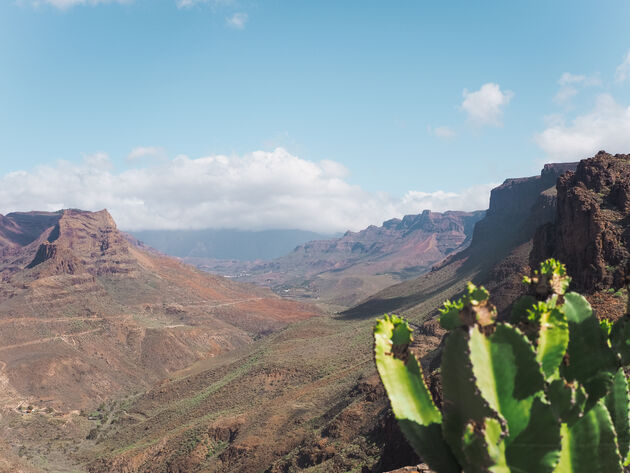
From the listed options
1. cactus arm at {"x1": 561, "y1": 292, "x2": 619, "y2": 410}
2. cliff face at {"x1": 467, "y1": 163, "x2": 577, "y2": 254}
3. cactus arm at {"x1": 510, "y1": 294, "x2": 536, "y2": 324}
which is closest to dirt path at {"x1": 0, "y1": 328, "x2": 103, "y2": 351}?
cliff face at {"x1": 467, "y1": 163, "x2": 577, "y2": 254}

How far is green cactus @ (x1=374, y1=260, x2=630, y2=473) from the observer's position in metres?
3.85

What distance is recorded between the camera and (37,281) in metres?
87.9

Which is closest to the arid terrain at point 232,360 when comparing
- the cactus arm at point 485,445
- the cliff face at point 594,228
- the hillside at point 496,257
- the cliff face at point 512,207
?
the cliff face at point 594,228

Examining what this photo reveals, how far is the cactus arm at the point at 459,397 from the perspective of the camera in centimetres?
383

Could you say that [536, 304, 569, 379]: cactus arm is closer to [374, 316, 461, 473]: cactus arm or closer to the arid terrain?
[374, 316, 461, 473]: cactus arm

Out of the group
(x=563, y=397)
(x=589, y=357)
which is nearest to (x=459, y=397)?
(x=563, y=397)

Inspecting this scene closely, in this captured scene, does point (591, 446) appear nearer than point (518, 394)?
No

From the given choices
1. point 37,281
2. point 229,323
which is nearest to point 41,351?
point 37,281

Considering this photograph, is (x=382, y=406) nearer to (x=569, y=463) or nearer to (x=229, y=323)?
(x=569, y=463)

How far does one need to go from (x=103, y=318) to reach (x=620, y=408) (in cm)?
9301

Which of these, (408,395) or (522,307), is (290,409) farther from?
(522,307)

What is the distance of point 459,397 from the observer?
158 inches

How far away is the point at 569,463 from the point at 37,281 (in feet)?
334

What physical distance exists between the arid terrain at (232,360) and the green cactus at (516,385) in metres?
0.94
